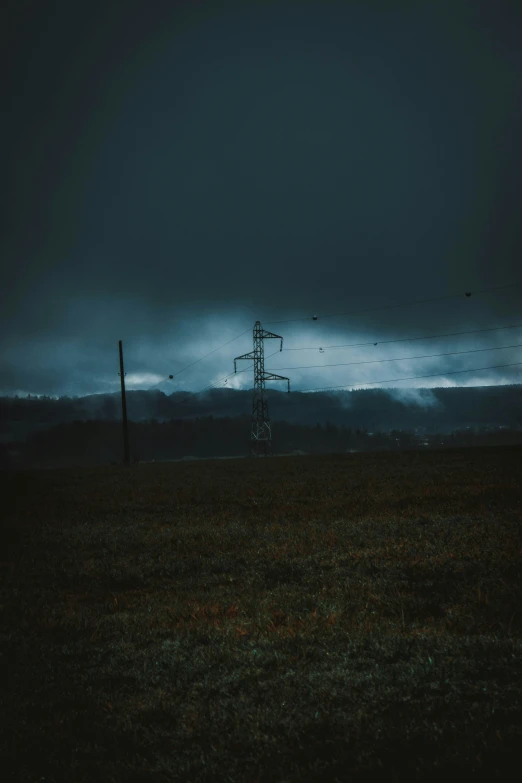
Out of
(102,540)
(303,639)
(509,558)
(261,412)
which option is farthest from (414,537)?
(261,412)

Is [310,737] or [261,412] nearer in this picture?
[310,737]

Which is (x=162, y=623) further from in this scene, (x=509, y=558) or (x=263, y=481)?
(x=263, y=481)

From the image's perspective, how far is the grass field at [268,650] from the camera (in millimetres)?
6094

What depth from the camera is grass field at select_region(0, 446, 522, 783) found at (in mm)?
6094

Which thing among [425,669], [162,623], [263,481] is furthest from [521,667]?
[263,481]

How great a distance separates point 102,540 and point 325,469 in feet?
81.9

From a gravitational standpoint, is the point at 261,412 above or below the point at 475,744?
above

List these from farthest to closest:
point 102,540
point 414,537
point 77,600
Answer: point 102,540
point 414,537
point 77,600

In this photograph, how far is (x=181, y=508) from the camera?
26969 mm

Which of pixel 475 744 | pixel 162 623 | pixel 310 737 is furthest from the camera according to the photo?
pixel 162 623

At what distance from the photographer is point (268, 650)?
29.0ft

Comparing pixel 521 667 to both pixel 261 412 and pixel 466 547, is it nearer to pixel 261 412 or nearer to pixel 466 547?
pixel 466 547

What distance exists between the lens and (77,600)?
13.3 metres

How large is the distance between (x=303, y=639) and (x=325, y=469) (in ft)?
111
